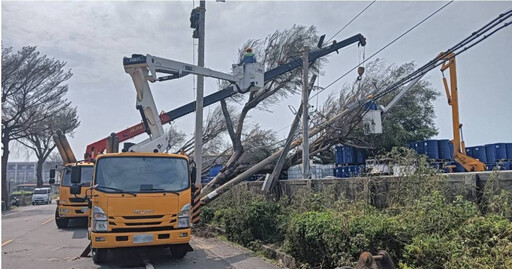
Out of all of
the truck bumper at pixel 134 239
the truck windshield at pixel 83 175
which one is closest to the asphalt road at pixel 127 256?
the truck bumper at pixel 134 239

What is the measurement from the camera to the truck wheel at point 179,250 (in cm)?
907

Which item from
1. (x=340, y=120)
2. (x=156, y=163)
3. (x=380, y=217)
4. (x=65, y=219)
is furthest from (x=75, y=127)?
Answer: (x=380, y=217)

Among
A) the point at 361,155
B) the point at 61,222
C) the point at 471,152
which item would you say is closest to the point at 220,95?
the point at 361,155

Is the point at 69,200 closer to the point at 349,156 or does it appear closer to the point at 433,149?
the point at 349,156

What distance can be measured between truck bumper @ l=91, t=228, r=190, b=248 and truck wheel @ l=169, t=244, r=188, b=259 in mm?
666

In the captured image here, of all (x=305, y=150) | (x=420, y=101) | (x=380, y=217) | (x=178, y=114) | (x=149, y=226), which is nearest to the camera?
(x=380, y=217)

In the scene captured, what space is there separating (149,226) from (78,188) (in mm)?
2625

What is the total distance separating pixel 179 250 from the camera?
916cm

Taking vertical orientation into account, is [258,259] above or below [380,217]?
below

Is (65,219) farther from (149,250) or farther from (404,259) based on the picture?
(404,259)

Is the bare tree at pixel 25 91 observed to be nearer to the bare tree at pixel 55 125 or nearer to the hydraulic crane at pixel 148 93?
the bare tree at pixel 55 125

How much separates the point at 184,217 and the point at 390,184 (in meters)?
4.46

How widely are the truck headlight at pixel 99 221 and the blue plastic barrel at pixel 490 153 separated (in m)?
15.6

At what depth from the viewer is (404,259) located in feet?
19.1
